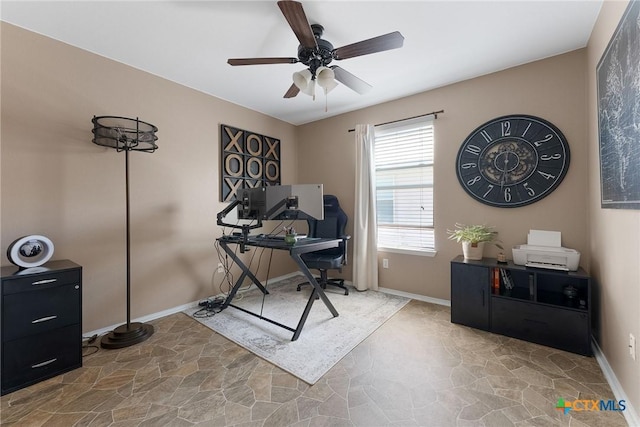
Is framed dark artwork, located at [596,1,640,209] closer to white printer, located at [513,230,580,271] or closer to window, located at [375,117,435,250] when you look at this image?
white printer, located at [513,230,580,271]

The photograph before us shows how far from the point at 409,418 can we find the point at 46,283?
2466 mm

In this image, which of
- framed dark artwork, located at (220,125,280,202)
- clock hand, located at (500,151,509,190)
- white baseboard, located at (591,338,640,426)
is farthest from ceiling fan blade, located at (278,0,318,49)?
white baseboard, located at (591,338,640,426)

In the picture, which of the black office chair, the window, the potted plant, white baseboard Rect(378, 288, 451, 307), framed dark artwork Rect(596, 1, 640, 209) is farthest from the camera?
the black office chair

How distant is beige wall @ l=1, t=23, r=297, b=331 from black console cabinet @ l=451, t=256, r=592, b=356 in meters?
2.84

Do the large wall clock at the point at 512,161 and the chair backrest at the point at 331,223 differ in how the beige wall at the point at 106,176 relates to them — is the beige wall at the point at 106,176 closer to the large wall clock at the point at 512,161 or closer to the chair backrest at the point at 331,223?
the chair backrest at the point at 331,223

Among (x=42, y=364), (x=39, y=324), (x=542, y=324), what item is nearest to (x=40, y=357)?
(x=42, y=364)

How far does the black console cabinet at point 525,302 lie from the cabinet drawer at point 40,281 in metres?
3.18

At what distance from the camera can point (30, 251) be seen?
186cm

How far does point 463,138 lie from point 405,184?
827mm

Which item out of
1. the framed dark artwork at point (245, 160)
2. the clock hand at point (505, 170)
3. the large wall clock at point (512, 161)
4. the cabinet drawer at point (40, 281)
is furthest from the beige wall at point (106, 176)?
the clock hand at point (505, 170)

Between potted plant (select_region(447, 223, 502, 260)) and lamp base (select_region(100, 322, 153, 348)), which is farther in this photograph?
potted plant (select_region(447, 223, 502, 260))

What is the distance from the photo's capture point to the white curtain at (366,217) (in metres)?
3.48

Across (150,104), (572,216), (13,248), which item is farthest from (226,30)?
(572,216)

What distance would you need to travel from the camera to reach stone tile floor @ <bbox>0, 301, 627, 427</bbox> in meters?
1.42
